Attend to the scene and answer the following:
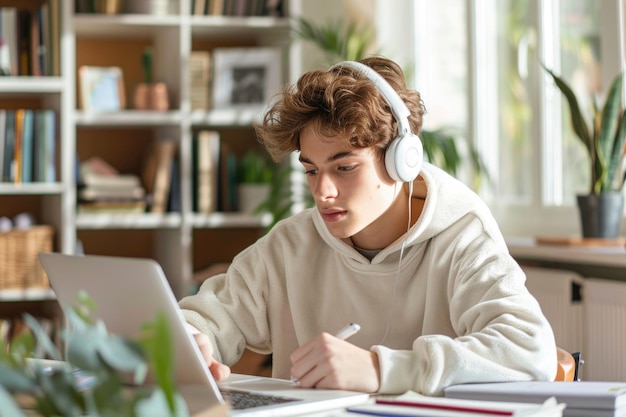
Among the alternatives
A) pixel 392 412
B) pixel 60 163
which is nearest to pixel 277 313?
pixel 392 412

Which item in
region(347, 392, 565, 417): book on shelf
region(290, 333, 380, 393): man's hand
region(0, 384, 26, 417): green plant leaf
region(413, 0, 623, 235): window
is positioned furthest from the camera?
region(413, 0, 623, 235): window

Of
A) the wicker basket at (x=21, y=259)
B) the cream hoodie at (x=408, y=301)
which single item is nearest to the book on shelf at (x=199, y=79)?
the wicker basket at (x=21, y=259)

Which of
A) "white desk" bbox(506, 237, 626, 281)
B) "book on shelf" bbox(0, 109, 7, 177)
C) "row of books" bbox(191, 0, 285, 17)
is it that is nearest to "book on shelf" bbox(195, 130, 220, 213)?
"row of books" bbox(191, 0, 285, 17)

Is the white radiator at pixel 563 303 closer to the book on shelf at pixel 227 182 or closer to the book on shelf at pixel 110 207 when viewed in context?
the book on shelf at pixel 227 182

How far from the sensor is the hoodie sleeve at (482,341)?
1243 millimetres

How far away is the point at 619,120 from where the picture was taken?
8.75 ft

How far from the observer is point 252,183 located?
12.2 ft

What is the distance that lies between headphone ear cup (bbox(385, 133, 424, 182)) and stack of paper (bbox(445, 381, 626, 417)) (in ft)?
1.53

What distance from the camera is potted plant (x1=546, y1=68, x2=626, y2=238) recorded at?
2666 millimetres

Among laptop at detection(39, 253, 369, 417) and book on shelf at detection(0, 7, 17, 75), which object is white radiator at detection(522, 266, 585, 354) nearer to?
laptop at detection(39, 253, 369, 417)

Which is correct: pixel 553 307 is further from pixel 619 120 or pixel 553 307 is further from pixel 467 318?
pixel 467 318

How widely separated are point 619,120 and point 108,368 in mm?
2342

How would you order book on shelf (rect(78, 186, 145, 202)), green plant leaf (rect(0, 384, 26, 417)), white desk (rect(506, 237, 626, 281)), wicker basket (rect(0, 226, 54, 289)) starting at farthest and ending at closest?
book on shelf (rect(78, 186, 145, 202)) → wicker basket (rect(0, 226, 54, 289)) → white desk (rect(506, 237, 626, 281)) → green plant leaf (rect(0, 384, 26, 417))

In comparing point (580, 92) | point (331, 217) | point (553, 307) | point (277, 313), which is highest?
point (580, 92)
